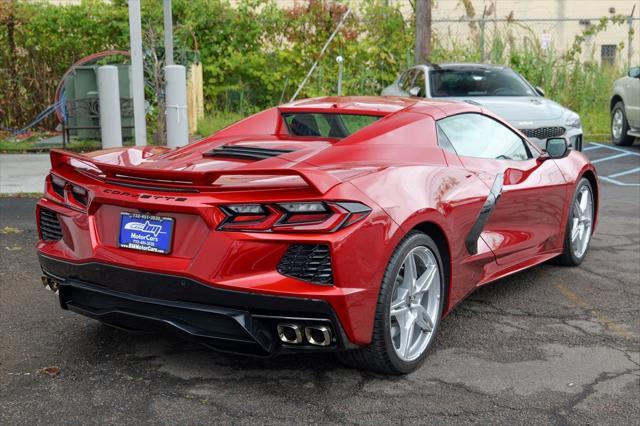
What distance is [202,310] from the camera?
3.81 metres

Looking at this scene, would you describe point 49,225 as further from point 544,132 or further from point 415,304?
point 544,132

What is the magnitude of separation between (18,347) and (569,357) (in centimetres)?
302

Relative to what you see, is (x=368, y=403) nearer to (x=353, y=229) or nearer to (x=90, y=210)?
(x=353, y=229)

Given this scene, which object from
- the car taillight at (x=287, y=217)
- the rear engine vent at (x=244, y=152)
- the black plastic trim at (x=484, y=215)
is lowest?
the black plastic trim at (x=484, y=215)

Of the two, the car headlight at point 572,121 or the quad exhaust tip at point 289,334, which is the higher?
the car headlight at point 572,121

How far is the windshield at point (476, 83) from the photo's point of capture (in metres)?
11.8

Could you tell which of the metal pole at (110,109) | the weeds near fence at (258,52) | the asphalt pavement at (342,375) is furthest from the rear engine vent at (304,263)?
the weeds near fence at (258,52)

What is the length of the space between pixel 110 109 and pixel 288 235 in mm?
7575

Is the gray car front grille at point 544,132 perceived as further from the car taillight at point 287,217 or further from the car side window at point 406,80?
the car taillight at point 287,217

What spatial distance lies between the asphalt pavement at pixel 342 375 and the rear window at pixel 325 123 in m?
1.32

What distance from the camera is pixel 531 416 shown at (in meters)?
3.84

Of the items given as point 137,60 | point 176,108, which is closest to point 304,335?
point 137,60

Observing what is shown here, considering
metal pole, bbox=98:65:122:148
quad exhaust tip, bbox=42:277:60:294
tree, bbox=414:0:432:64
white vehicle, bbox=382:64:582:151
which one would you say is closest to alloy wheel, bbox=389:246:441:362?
quad exhaust tip, bbox=42:277:60:294

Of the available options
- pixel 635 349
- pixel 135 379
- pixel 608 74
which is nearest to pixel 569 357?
pixel 635 349
